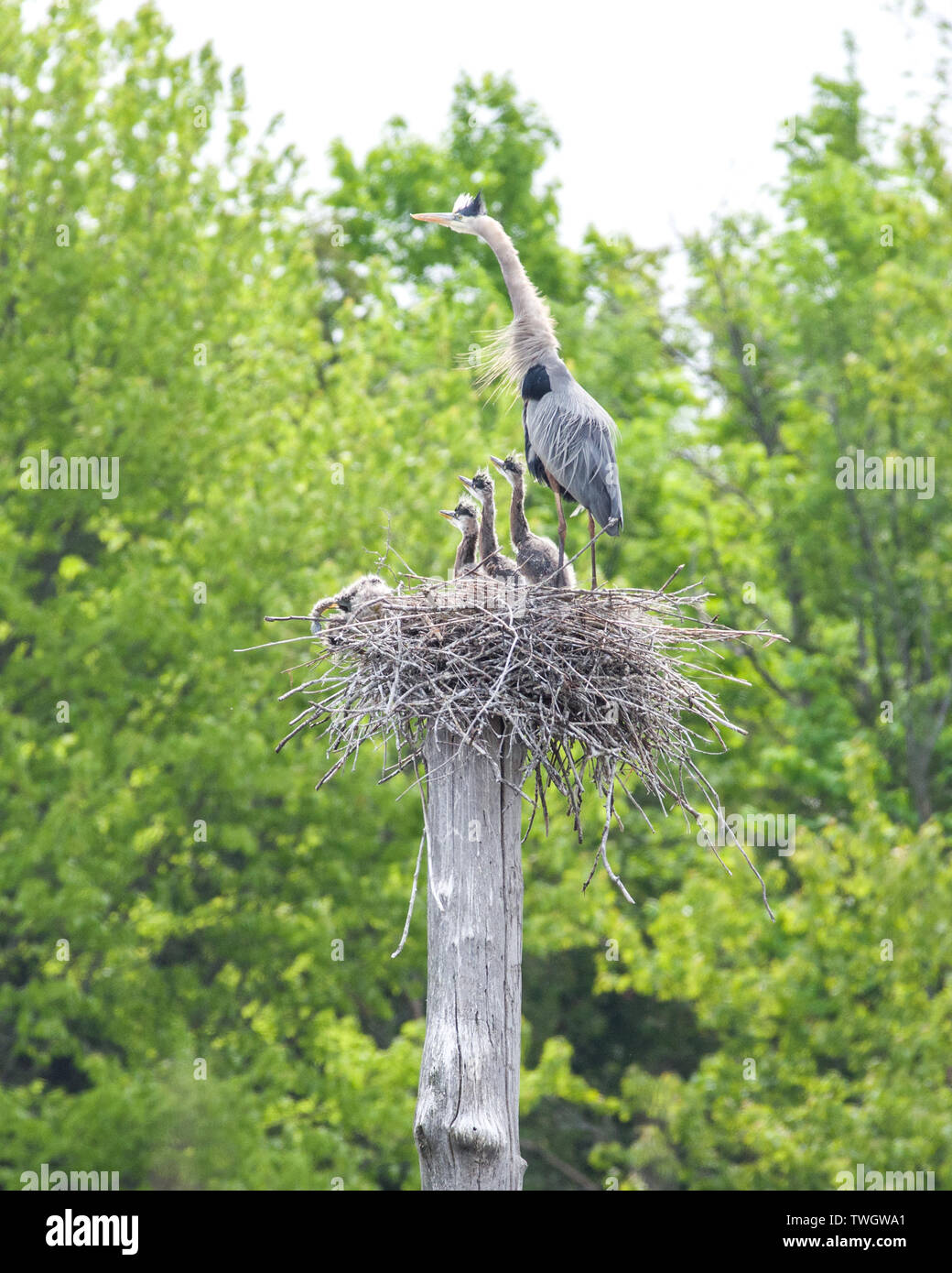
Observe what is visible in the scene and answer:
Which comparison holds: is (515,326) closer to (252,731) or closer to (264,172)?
(252,731)

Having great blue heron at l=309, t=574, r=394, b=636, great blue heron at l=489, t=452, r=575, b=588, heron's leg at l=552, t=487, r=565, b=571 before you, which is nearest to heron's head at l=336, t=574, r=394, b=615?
great blue heron at l=309, t=574, r=394, b=636

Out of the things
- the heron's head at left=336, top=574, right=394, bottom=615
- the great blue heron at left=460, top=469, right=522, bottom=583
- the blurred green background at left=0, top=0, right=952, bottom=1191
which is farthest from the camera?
the blurred green background at left=0, top=0, right=952, bottom=1191

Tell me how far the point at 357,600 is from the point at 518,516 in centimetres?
138

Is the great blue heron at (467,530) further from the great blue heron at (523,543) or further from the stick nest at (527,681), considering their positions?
the stick nest at (527,681)

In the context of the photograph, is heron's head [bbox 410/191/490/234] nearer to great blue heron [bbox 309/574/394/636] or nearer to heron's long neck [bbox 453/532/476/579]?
heron's long neck [bbox 453/532/476/579]

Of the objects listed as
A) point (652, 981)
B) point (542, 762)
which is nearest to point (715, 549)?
point (652, 981)

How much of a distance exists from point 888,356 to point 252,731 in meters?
9.18

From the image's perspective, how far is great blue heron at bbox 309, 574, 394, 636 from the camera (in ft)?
21.4

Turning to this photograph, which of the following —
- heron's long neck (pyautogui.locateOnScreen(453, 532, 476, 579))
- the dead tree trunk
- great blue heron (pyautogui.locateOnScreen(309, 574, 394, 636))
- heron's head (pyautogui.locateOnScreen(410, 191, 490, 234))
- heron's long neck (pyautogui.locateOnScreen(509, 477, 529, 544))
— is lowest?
the dead tree trunk

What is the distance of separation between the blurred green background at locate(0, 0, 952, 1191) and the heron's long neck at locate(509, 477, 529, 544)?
175 inches

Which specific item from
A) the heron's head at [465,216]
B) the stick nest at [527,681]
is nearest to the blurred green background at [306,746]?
the heron's head at [465,216]

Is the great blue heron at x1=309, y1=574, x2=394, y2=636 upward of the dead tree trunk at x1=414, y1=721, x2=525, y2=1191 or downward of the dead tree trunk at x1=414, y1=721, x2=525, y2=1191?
upward

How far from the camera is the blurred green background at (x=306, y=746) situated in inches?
561
